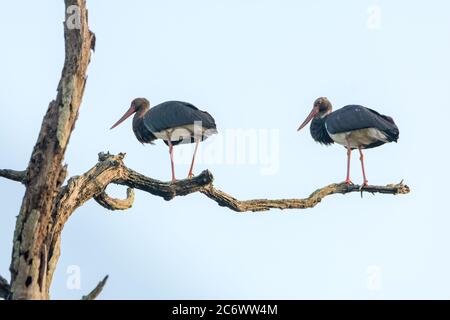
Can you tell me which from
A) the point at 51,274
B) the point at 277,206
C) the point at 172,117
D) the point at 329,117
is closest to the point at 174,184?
the point at 277,206

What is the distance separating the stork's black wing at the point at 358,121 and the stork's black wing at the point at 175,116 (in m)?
2.53

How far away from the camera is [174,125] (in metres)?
16.5

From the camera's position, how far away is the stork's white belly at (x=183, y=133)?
54.0ft

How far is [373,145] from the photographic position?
59.1ft

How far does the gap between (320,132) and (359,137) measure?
3.89ft

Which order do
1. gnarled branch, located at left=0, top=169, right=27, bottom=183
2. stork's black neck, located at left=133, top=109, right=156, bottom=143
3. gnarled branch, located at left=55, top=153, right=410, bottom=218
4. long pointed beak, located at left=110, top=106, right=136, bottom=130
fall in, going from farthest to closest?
1. long pointed beak, located at left=110, top=106, right=136, bottom=130
2. stork's black neck, located at left=133, top=109, right=156, bottom=143
3. gnarled branch, located at left=55, top=153, right=410, bottom=218
4. gnarled branch, located at left=0, top=169, right=27, bottom=183

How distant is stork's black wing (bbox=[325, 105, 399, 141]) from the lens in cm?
1680

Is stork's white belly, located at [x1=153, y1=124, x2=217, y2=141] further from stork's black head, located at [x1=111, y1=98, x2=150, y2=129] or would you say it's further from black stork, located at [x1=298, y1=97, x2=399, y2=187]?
black stork, located at [x1=298, y1=97, x2=399, y2=187]

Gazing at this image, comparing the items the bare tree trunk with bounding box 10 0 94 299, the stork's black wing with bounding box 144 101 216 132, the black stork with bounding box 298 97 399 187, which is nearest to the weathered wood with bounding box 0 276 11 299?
the bare tree trunk with bounding box 10 0 94 299

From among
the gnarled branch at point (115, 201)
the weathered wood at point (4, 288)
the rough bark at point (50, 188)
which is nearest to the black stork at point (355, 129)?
the gnarled branch at point (115, 201)

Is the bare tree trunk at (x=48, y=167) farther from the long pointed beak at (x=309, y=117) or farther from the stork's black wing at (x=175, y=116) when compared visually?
the long pointed beak at (x=309, y=117)

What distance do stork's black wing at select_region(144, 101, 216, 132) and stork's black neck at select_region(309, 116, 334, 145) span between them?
3.00 meters
